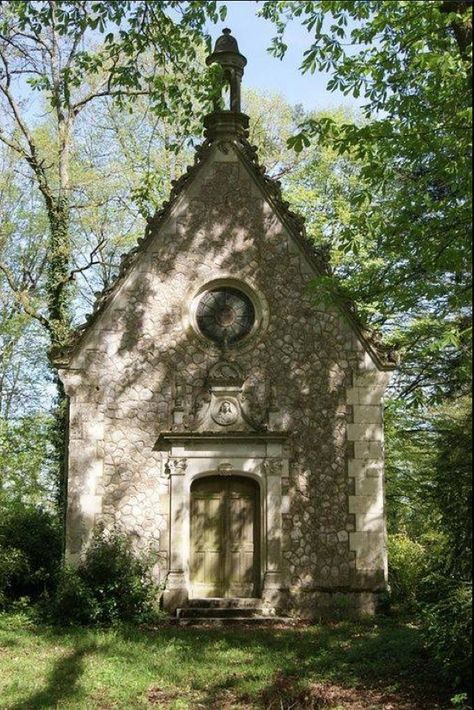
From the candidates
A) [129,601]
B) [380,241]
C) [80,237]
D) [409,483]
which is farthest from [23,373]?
[380,241]

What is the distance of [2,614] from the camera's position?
45.9ft

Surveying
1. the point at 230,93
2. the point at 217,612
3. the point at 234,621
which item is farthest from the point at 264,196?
the point at 234,621

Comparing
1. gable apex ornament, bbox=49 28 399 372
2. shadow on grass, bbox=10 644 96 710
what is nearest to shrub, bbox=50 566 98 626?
shadow on grass, bbox=10 644 96 710

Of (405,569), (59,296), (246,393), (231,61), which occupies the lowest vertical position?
Result: (405,569)

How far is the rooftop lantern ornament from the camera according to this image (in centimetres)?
1619

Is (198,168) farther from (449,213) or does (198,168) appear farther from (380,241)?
(449,213)

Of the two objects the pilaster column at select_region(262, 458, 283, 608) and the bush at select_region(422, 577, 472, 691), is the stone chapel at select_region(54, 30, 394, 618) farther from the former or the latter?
the bush at select_region(422, 577, 472, 691)

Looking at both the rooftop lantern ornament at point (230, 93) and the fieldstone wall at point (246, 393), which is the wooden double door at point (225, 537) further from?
the rooftop lantern ornament at point (230, 93)

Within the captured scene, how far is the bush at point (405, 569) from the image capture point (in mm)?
15527

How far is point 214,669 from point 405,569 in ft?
22.4

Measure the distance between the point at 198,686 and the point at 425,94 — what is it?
7.24 metres

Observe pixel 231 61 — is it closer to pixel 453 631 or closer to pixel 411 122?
pixel 411 122

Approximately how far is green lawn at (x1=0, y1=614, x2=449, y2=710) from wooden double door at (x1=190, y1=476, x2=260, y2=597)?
195 centimetres

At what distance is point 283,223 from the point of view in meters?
15.9
